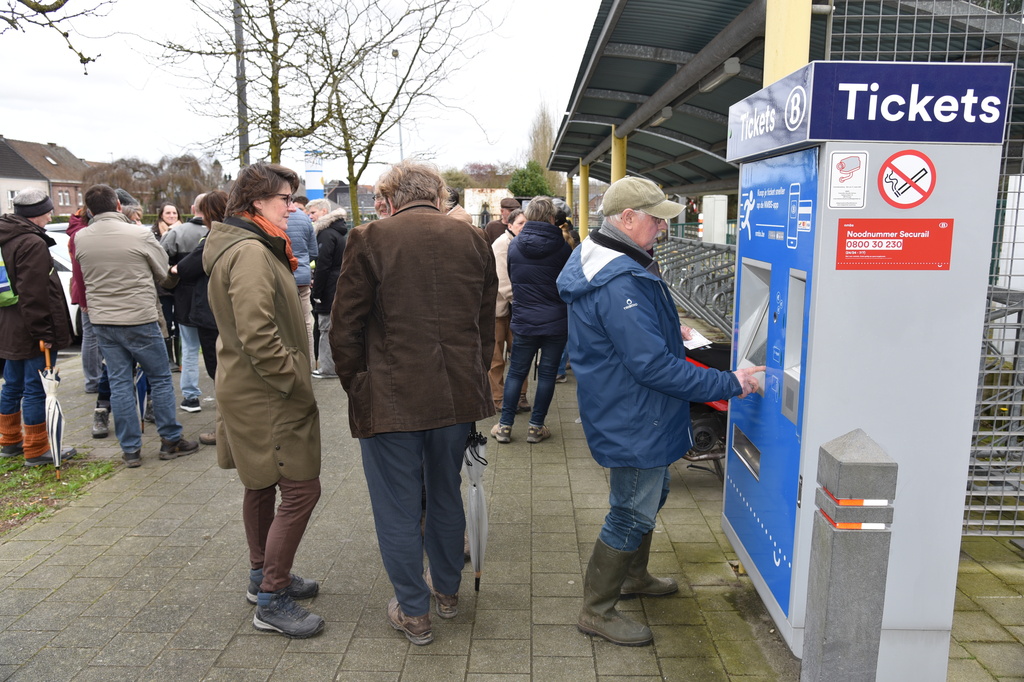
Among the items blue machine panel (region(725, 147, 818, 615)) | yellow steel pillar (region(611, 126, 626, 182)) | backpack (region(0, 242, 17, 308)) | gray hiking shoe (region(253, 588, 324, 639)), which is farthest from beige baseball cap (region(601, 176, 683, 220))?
yellow steel pillar (region(611, 126, 626, 182))

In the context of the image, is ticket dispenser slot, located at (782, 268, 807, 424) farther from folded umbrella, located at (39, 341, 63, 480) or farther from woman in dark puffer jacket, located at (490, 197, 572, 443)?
folded umbrella, located at (39, 341, 63, 480)

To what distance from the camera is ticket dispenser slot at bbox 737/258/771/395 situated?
3381mm

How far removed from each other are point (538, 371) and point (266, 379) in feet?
9.79

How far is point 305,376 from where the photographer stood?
3.19 meters

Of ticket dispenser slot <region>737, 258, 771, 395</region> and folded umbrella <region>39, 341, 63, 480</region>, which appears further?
folded umbrella <region>39, 341, 63, 480</region>

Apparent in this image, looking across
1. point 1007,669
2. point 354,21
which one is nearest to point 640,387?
point 1007,669

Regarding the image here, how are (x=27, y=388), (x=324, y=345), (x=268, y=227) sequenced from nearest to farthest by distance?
(x=268, y=227) → (x=27, y=388) → (x=324, y=345)

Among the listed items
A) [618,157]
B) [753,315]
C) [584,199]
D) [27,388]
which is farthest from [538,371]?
[584,199]

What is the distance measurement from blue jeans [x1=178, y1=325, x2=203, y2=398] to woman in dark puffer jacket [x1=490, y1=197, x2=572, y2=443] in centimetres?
293

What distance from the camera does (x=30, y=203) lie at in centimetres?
521

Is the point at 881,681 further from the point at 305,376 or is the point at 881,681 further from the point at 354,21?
the point at 354,21

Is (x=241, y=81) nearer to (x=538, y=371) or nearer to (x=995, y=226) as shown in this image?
(x=538, y=371)

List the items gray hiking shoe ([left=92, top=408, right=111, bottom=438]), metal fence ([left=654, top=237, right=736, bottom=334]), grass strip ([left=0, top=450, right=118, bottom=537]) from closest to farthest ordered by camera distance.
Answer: grass strip ([left=0, top=450, right=118, bottom=537]) → gray hiking shoe ([left=92, top=408, right=111, bottom=438]) → metal fence ([left=654, top=237, right=736, bottom=334])

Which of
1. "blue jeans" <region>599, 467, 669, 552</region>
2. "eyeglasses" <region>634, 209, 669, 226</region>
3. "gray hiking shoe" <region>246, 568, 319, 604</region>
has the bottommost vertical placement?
"gray hiking shoe" <region>246, 568, 319, 604</region>
